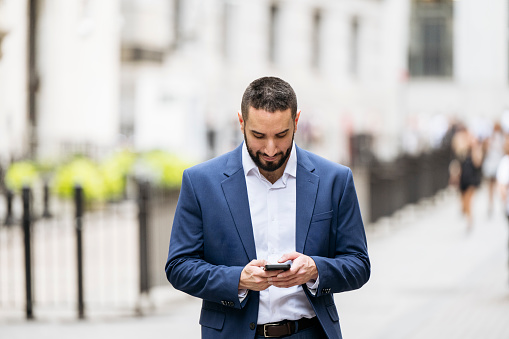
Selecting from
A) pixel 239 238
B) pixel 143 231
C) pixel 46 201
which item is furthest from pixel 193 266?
pixel 46 201

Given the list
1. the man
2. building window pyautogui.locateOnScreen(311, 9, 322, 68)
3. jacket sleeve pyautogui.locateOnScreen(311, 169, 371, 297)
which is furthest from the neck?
building window pyautogui.locateOnScreen(311, 9, 322, 68)

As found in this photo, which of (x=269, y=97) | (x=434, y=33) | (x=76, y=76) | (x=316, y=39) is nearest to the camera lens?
(x=269, y=97)

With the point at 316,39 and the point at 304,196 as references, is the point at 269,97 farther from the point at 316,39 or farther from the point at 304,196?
the point at 316,39

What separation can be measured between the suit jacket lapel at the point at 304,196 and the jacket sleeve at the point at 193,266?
11.0 inches

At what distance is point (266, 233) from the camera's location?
142 inches

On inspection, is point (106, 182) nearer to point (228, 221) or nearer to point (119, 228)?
point (119, 228)

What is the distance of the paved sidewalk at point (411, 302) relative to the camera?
8766 millimetres

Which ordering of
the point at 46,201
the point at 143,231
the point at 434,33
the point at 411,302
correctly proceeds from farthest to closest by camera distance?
the point at 434,33
the point at 46,201
the point at 411,302
the point at 143,231

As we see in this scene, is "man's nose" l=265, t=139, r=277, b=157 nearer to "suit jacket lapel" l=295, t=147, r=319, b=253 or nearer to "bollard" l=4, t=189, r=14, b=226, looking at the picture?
"suit jacket lapel" l=295, t=147, r=319, b=253

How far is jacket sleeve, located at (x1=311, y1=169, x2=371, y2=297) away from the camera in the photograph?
360 centimetres

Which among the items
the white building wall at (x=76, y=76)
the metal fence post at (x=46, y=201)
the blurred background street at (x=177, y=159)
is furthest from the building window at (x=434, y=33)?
the metal fence post at (x=46, y=201)

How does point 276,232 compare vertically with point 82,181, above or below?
above

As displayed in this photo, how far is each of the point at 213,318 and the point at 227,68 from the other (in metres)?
32.0

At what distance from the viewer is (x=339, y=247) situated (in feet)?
12.1
